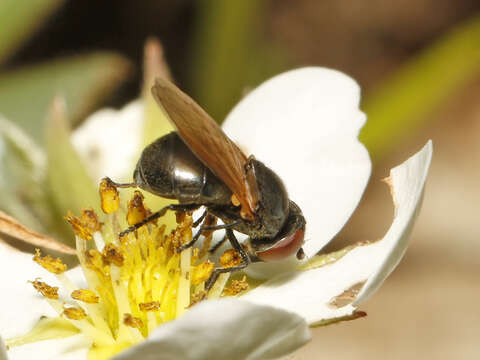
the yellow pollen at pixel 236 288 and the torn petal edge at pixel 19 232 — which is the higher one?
the torn petal edge at pixel 19 232

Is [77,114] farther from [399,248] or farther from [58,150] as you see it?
[399,248]

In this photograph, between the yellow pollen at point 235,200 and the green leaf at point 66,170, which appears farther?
the green leaf at point 66,170

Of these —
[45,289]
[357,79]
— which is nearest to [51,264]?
[45,289]

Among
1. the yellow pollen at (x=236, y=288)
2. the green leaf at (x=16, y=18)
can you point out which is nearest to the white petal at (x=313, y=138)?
the yellow pollen at (x=236, y=288)

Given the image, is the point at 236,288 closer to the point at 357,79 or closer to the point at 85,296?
the point at 85,296

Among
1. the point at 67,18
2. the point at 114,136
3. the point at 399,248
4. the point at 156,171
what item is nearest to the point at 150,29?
the point at 67,18

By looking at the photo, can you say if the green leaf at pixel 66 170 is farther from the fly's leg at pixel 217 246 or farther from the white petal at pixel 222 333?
the white petal at pixel 222 333

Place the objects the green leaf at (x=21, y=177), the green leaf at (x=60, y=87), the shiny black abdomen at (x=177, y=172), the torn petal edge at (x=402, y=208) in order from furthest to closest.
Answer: the green leaf at (x=60, y=87) → the green leaf at (x=21, y=177) → the shiny black abdomen at (x=177, y=172) → the torn petal edge at (x=402, y=208)
